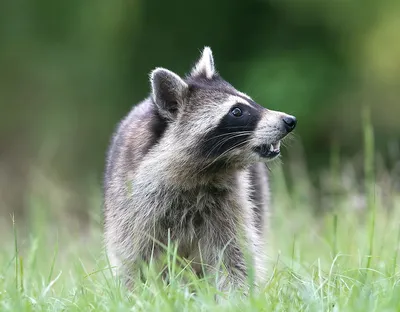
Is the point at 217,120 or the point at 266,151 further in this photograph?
the point at 217,120

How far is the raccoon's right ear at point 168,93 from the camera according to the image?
625 centimetres

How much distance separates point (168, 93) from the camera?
6.31 m

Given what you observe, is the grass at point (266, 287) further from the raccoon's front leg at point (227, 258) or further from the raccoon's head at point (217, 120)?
the raccoon's head at point (217, 120)

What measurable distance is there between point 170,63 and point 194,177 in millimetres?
12556

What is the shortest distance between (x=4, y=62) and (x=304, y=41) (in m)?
6.50

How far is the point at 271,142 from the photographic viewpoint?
234 inches

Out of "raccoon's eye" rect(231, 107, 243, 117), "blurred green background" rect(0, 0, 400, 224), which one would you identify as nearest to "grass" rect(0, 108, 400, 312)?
"raccoon's eye" rect(231, 107, 243, 117)

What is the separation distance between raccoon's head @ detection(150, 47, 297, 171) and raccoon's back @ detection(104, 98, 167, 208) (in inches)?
4.3

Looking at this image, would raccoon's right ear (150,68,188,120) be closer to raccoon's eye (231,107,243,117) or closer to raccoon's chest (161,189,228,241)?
raccoon's eye (231,107,243,117)

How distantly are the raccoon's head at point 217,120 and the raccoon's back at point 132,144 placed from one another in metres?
0.11

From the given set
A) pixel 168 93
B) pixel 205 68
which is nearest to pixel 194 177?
pixel 168 93

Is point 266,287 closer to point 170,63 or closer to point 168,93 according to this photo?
point 168,93

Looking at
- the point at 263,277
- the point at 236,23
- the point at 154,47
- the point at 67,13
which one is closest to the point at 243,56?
the point at 236,23

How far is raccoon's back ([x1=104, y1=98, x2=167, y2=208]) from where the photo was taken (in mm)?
6336
